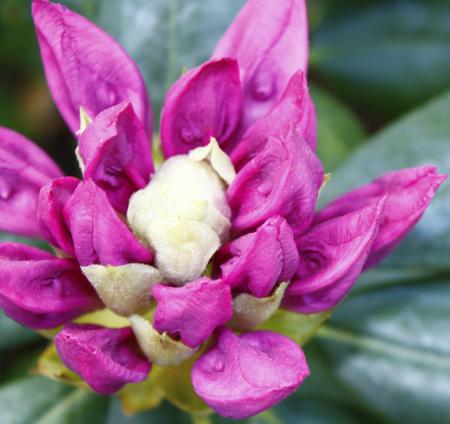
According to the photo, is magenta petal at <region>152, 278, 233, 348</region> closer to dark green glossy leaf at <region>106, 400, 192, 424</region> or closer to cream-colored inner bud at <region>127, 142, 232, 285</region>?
cream-colored inner bud at <region>127, 142, 232, 285</region>

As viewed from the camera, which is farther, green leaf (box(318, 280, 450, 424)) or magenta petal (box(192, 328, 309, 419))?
green leaf (box(318, 280, 450, 424))

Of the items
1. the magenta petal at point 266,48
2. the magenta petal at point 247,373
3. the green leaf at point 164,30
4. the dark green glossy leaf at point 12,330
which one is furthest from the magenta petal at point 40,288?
the green leaf at point 164,30

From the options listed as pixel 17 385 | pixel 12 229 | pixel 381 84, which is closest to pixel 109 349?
pixel 12 229

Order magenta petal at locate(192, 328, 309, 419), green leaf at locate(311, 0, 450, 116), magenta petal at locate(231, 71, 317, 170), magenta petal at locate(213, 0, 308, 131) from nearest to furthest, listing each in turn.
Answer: magenta petal at locate(192, 328, 309, 419)
magenta petal at locate(231, 71, 317, 170)
magenta petal at locate(213, 0, 308, 131)
green leaf at locate(311, 0, 450, 116)

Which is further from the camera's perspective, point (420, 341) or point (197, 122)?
point (420, 341)

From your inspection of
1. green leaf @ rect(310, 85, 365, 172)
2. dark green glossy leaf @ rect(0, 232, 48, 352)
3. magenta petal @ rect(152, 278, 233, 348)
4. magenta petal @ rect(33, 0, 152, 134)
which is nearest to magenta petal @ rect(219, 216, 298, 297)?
magenta petal @ rect(152, 278, 233, 348)

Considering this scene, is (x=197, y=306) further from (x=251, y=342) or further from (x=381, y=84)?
(x=381, y=84)
